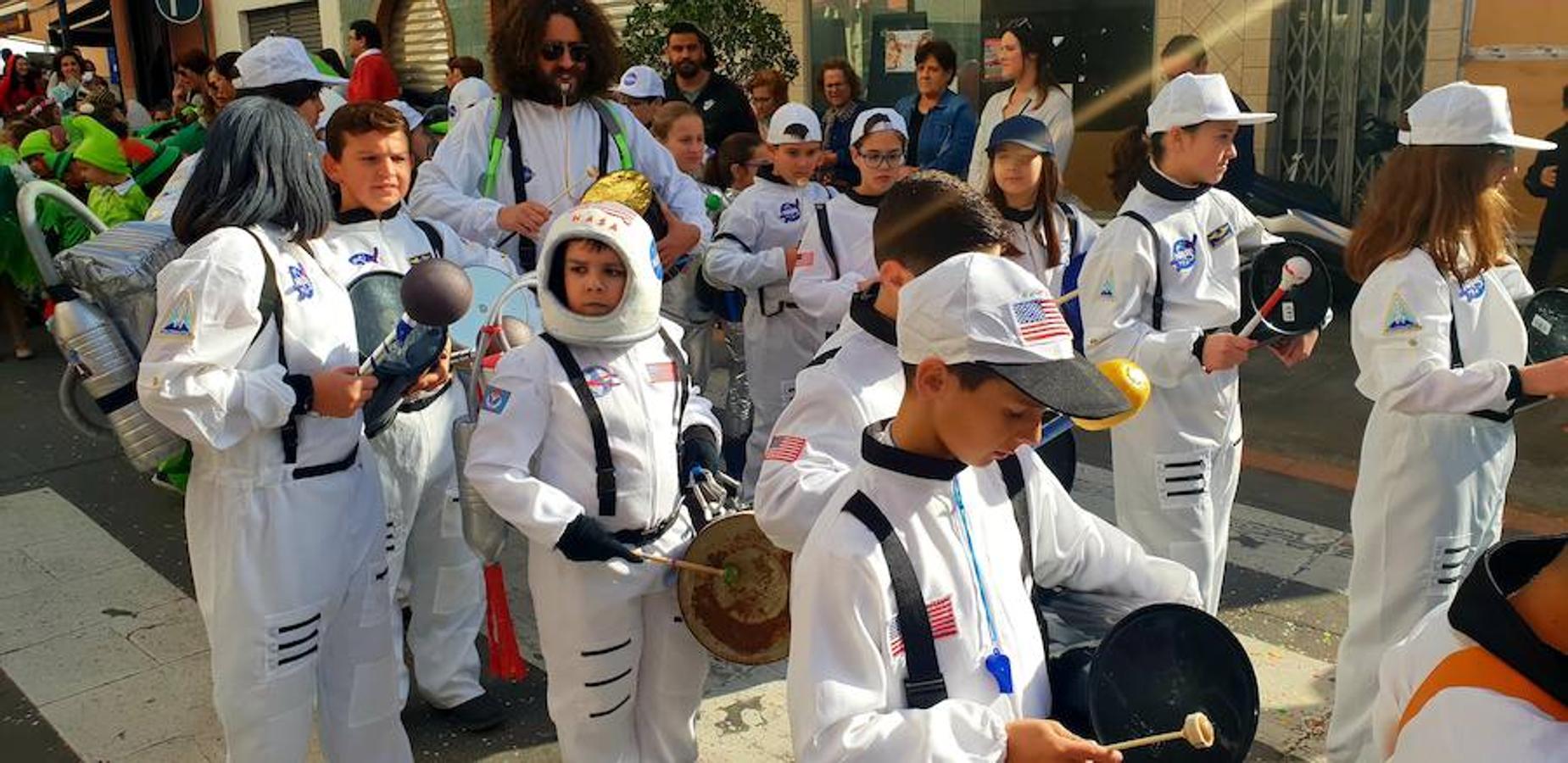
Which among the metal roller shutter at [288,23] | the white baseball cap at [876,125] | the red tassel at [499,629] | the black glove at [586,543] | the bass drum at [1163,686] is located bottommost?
the red tassel at [499,629]

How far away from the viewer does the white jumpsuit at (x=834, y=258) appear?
16.3 feet

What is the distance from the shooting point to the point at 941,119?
28.0ft

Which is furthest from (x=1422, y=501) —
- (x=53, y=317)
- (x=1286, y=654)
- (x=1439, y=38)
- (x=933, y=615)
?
(x=1439, y=38)

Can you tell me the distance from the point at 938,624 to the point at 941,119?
6947 mm

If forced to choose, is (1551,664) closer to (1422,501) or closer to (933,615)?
(933,615)

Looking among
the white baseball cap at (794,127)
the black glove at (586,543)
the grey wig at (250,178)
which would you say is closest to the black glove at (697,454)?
the black glove at (586,543)

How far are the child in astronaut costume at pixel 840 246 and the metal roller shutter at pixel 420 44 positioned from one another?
1554 centimetres

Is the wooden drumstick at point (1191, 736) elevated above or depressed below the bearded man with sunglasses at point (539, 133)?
below

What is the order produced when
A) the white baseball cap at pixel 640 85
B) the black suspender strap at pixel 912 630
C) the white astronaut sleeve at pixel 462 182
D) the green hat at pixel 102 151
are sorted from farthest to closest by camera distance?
the green hat at pixel 102 151, the white baseball cap at pixel 640 85, the white astronaut sleeve at pixel 462 182, the black suspender strap at pixel 912 630

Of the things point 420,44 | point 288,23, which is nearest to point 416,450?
point 420,44

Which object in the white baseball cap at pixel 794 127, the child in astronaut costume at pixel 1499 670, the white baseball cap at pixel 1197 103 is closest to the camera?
the child in astronaut costume at pixel 1499 670

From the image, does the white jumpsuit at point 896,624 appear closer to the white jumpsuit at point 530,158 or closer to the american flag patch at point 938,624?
the american flag patch at point 938,624

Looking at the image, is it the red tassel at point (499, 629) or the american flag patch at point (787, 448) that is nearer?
the american flag patch at point (787, 448)

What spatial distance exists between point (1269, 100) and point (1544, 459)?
4.69m
